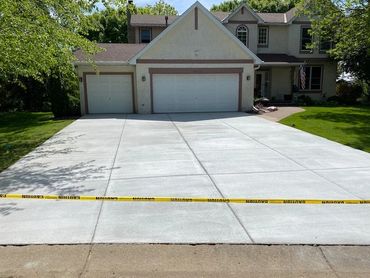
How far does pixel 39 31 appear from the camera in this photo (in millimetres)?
9461

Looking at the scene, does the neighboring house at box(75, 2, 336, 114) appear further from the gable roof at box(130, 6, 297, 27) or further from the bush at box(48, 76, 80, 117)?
the gable roof at box(130, 6, 297, 27)

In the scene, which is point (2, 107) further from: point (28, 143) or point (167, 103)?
point (28, 143)

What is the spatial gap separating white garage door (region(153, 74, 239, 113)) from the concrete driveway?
858 centimetres

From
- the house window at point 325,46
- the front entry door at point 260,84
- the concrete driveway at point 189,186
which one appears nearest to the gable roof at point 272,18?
the house window at point 325,46

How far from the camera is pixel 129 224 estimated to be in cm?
534

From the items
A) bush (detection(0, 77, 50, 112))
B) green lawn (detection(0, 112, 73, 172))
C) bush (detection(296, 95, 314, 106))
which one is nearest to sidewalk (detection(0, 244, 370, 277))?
green lawn (detection(0, 112, 73, 172))

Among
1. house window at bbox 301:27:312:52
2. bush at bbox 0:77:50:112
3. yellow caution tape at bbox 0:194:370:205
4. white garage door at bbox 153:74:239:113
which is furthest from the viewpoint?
house window at bbox 301:27:312:52

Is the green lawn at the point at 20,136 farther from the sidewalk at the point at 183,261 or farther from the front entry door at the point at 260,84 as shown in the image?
the front entry door at the point at 260,84

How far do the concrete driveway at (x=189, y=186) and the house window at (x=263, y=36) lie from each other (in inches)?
647

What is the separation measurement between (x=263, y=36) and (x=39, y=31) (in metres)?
22.0

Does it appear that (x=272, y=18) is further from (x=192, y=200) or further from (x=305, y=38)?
(x=192, y=200)

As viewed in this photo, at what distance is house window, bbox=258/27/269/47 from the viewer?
28391 mm

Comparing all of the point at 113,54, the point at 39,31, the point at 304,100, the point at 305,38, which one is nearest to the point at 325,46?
the point at 305,38

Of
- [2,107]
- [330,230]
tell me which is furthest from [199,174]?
[2,107]
